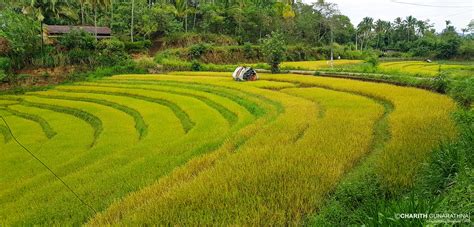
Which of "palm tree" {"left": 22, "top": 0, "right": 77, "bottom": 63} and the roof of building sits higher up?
"palm tree" {"left": 22, "top": 0, "right": 77, "bottom": 63}

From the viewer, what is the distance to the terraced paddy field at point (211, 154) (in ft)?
13.5

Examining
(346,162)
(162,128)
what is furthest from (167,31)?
(346,162)

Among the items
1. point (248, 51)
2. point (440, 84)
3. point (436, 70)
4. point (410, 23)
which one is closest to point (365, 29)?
point (410, 23)

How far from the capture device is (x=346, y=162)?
5.47 metres

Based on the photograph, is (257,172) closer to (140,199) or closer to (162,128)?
(140,199)

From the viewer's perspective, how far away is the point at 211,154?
664 cm

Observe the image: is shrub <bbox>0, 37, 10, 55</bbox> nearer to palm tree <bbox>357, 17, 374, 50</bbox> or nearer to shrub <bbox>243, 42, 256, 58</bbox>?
shrub <bbox>243, 42, 256, 58</bbox>

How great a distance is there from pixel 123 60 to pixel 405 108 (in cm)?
2641

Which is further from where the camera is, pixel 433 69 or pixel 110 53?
pixel 110 53

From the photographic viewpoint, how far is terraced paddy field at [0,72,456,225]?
4121 millimetres

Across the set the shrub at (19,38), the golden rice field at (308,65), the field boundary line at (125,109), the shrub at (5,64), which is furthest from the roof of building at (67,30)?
the golden rice field at (308,65)

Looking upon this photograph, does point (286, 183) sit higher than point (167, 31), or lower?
lower

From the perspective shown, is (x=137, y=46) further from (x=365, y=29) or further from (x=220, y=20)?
(x=365, y=29)

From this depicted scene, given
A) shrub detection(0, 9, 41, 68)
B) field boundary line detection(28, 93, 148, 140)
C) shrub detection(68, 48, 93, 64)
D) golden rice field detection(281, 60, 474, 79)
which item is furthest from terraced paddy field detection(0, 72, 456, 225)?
shrub detection(68, 48, 93, 64)
